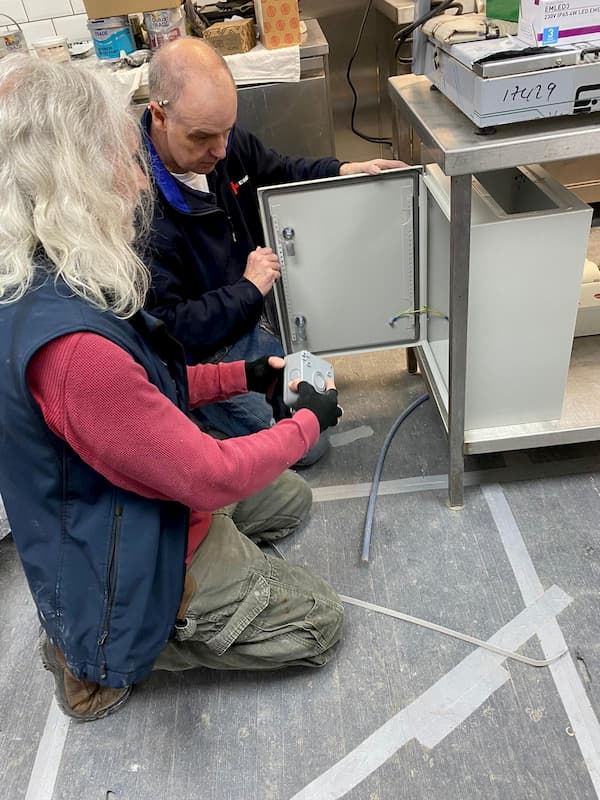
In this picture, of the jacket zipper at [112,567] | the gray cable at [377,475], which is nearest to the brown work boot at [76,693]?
the jacket zipper at [112,567]

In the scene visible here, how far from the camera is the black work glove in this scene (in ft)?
3.63

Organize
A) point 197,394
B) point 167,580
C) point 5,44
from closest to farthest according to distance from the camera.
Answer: point 167,580 < point 197,394 < point 5,44

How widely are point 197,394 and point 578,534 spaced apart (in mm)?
886

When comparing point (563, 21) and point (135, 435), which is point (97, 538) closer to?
point (135, 435)

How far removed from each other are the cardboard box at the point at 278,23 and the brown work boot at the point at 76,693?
5.12 ft

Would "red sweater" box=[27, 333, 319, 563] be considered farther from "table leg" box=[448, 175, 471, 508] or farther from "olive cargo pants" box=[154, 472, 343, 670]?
"table leg" box=[448, 175, 471, 508]

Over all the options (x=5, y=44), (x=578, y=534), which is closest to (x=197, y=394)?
(x=578, y=534)

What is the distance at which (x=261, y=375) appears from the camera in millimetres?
1245

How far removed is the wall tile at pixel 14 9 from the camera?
2117mm

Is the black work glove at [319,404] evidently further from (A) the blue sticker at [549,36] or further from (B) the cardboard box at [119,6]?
(B) the cardboard box at [119,6]

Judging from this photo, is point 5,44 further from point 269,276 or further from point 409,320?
point 409,320

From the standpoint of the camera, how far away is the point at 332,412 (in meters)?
1.12

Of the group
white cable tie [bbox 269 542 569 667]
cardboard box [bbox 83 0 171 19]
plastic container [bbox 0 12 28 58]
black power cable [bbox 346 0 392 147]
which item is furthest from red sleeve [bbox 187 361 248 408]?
black power cable [bbox 346 0 392 147]

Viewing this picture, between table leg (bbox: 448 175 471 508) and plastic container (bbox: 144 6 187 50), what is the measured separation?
1.10 metres
